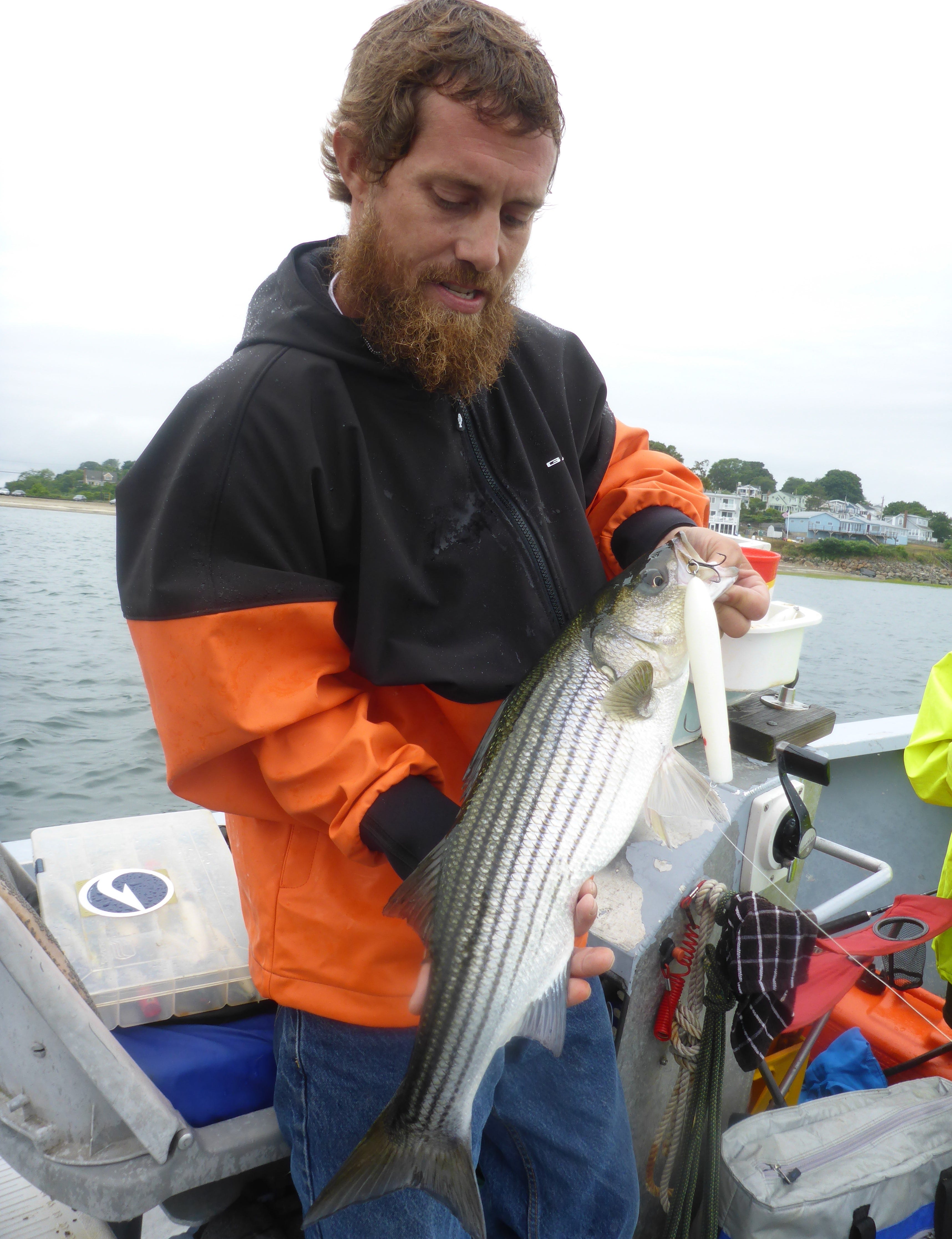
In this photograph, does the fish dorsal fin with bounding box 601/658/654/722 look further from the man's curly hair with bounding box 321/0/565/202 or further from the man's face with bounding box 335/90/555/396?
the man's curly hair with bounding box 321/0/565/202

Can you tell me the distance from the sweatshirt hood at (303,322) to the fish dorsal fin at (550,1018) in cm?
156

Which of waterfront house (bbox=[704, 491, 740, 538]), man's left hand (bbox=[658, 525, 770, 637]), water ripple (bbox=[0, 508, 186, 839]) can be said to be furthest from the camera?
water ripple (bbox=[0, 508, 186, 839])

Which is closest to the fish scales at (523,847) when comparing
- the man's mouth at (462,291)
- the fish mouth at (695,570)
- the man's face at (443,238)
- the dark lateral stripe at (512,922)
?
the dark lateral stripe at (512,922)

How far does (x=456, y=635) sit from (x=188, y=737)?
27.0 inches

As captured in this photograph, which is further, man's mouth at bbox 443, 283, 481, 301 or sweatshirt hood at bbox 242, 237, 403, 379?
man's mouth at bbox 443, 283, 481, 301

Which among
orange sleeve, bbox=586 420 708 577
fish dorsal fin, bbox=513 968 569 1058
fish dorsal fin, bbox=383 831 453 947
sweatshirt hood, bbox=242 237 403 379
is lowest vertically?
fish dorsal fin, bbox=513 968 569 1058

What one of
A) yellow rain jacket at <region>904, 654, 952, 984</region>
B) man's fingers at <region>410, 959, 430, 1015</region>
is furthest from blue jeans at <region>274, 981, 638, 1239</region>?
yellow rain jacket at <region>904, 654, 952, 984</region>

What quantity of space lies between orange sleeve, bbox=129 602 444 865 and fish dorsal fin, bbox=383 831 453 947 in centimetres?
13

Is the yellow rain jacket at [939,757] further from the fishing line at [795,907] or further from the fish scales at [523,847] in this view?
the fish scales at [523,847]

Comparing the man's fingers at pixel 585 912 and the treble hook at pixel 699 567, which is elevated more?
the treble hook at pixel 699 567

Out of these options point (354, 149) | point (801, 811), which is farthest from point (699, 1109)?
point (354, 149)

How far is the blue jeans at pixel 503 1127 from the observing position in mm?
1905

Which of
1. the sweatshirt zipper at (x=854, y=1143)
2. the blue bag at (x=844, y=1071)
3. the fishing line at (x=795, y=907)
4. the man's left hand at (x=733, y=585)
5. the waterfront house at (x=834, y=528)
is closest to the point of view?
the man's left hand at (x=733, y=585)

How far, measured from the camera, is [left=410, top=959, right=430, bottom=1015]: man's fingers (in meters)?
1.74
